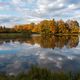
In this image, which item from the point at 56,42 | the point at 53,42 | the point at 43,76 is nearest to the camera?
the point at 43,76

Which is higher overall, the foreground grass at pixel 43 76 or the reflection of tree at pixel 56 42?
the foreground grass at pixel 43 76

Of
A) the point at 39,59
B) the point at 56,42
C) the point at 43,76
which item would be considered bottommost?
the point at 56,42

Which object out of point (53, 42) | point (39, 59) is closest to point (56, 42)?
point (53, 42)

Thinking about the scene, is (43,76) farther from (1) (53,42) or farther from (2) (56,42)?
(2) (56,42)

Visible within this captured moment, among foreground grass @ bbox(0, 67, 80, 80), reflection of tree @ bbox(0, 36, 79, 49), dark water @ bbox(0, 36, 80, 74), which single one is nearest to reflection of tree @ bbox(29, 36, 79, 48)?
reflection of tree @ bbox(0, 36, 79, 49)

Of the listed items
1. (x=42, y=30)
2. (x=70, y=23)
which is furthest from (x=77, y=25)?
(x=42, y=30)

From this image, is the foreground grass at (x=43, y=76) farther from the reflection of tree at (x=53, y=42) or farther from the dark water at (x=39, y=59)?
the reflection of tree at (x=53, y=42)

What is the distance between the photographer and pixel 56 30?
115 meters

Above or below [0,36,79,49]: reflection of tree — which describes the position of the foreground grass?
above

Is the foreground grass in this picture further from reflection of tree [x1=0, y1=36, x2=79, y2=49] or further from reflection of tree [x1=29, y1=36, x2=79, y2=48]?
reflection of tree [x1=29, y1=36, x2=79, y2=48]

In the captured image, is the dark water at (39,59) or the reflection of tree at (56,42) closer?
the dark water at (39,59)

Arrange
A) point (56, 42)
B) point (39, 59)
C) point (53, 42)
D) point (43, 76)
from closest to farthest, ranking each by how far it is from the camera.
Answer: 1. point (43, 76)
2. point (39, 59)
3. point (53, 42)
4. point (56, 42)

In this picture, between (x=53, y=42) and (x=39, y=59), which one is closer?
(x=39, y=59)

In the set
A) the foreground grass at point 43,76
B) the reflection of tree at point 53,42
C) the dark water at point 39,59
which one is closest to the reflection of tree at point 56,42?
the reflection of tree at point 53,42
